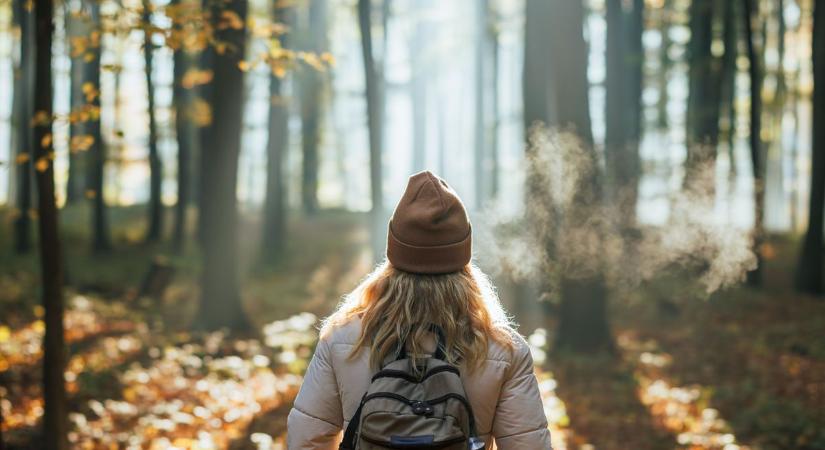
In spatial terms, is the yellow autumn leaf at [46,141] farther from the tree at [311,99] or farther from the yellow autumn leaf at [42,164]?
the tree at [311,99]

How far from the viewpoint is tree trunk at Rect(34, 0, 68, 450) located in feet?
17.7

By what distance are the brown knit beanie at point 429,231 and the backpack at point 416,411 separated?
361 millimetres

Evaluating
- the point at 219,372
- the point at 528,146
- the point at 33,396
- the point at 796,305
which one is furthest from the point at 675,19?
the point at 33,396

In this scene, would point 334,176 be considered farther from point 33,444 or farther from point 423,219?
point 423,219

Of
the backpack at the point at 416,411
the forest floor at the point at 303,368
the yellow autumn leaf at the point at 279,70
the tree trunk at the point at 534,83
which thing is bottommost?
the forest floor at the point at 303,368

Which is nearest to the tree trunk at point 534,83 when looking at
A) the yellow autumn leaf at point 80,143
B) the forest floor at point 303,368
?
the forest floor at point 303,368

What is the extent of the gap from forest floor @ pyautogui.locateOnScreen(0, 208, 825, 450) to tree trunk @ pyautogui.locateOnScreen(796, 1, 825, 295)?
0.59 meters

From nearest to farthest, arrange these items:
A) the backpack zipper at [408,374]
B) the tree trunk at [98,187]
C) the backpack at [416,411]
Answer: the backpack at [416,411]
the backpack zipper at [408,374]
the tree trunk at [98,187]

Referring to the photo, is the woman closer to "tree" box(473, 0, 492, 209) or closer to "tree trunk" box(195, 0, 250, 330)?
"tree trunk" box(195, 0, 250, 330)

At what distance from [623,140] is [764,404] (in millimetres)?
7552

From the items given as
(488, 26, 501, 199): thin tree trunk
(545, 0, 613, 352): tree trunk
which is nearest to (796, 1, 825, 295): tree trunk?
(545, 0, 613, 352): tree trunk

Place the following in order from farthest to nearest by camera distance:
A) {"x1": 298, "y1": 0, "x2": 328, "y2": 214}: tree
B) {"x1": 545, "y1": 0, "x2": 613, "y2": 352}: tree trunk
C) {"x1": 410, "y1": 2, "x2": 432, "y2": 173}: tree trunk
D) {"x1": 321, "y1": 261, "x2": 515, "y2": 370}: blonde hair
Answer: {"x1": 410, "y1": 2, "x2": 432, "y2": 173}: tree trunk
{"x1": 298, "y1": 0, "x2": 328, "y2": 214}: tree
{"x1": 545, "y1": 0, "x2": 613, "y2": 352}: tree trunk
{"x1": 321, "y1": 261, "x2": 515, "y2": 370}: blonde hair

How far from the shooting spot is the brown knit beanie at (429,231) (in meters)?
2.67

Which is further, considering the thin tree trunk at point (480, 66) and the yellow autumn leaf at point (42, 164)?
the thin tree trunk at point (480, 66)
